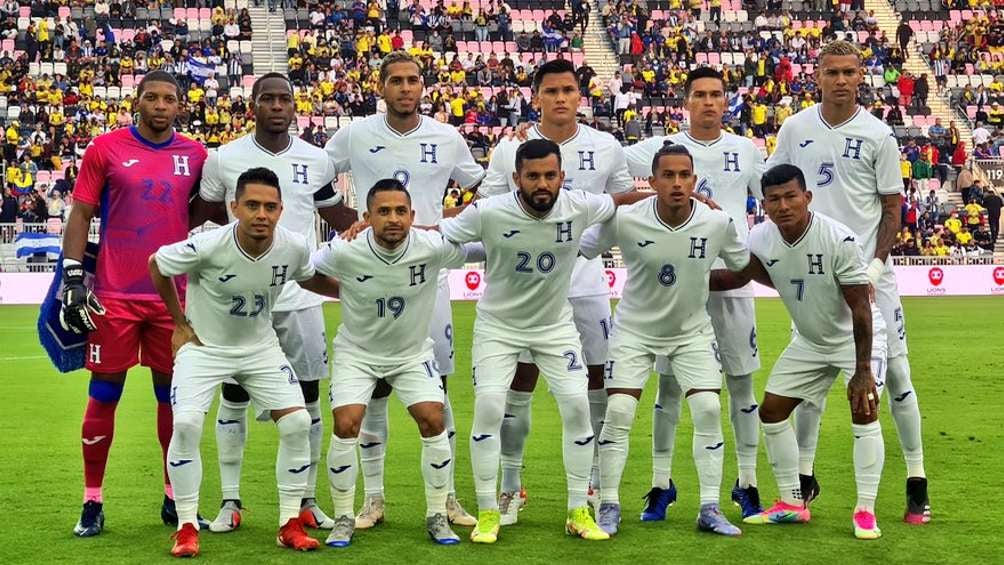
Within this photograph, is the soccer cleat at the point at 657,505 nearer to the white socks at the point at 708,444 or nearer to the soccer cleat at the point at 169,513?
the white socks at the point at 708,444

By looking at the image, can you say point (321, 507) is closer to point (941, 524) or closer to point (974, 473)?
point (941, 524)

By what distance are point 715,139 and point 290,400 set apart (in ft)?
10.5

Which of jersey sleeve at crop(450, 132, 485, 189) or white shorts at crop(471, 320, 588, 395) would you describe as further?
jersey sleeve at crop(450, 132, 485, 189)

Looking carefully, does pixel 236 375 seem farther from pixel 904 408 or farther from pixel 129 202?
pixel 904 408

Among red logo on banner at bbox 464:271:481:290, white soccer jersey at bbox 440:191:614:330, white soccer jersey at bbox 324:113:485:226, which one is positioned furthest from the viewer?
red logo on banner at bbox 464:271:481:290

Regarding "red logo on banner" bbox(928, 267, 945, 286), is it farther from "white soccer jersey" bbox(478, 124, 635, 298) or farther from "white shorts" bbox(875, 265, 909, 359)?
"white soccer jersey" bbox(478, 124, 635, 298)

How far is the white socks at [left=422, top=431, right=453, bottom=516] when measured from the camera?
7.64 meters

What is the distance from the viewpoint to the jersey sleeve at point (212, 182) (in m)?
8.16

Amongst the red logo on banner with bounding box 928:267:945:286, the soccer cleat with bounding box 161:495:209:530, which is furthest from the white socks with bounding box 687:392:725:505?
the red logo on banner with bounding box 928:267:945:286

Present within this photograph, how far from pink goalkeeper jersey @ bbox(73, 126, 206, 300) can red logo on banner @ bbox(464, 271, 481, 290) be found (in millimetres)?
19867

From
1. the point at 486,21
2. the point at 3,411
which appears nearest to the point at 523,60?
the point at 486,21

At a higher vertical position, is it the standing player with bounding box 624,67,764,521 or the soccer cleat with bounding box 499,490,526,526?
the standing player with bounding box 624,67,764,521

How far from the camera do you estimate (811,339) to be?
8.05 m

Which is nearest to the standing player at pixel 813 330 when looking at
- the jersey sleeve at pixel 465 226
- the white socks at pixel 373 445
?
the jersey sleeve at pixel 465 226
